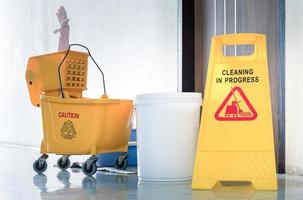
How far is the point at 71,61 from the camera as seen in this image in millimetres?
2723

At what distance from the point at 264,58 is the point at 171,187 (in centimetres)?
68

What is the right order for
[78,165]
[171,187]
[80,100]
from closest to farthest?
[171,187] → [80,100] → [78,165]

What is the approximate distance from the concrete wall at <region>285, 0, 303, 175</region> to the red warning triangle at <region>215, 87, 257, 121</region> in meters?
0.48

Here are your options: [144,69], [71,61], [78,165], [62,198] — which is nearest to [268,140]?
[62,198]

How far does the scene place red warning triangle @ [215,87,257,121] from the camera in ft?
6.78

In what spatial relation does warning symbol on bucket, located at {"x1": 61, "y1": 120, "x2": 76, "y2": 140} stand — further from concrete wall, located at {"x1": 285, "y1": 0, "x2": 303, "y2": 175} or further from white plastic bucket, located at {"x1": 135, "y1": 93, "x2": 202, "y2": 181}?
concrete wall, located at {"x1": 285, "y1": 0, "x2": 303, "y2": 175}

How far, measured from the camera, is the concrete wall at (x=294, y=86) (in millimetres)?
2424

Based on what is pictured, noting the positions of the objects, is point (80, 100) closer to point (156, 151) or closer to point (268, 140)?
point (156, 151)

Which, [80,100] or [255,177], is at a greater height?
[80,100]

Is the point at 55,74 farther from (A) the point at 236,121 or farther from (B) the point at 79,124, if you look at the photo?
(A) the point at 236,121

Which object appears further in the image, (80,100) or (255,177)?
(80,100)

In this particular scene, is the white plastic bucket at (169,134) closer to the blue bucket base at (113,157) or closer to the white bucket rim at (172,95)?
the white bucket rim at (172,95)

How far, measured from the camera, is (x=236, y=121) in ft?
6.79

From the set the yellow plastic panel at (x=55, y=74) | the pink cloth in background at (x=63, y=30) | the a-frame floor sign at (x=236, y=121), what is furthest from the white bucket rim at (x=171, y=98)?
the pink cloth in background at (x=63, y=30)
